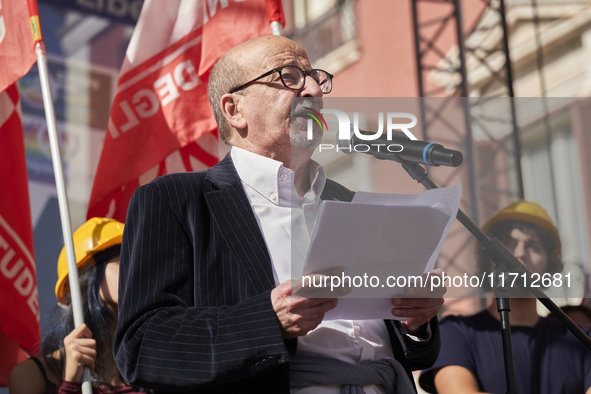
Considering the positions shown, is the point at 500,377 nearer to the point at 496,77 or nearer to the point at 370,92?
the point at 496,77

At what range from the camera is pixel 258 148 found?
2314 millimetres

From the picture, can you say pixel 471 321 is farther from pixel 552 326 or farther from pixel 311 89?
pixel 311 89

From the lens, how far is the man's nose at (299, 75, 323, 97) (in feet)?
7.41

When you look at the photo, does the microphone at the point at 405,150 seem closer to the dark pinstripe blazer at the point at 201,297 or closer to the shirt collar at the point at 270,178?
the dark pinstripe blazer at the point at 201,297

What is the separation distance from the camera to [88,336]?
3152 millimetres

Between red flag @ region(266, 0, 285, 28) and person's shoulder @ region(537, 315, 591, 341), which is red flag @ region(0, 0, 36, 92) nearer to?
red flag @ region(266, 0, 285, 28)

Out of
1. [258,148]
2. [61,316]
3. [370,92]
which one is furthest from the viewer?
[370,92]

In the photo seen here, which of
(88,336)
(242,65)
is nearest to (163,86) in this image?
(88,336)

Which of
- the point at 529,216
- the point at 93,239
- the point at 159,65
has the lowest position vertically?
the point at 529,216

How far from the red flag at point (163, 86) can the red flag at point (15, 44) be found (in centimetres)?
52

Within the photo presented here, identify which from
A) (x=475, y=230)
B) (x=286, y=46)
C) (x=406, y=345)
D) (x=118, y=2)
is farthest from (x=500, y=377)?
(x=118, y=2)

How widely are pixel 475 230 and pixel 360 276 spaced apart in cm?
42

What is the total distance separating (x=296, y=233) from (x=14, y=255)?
2510 millimetres

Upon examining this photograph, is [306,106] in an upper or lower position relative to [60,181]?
lower
